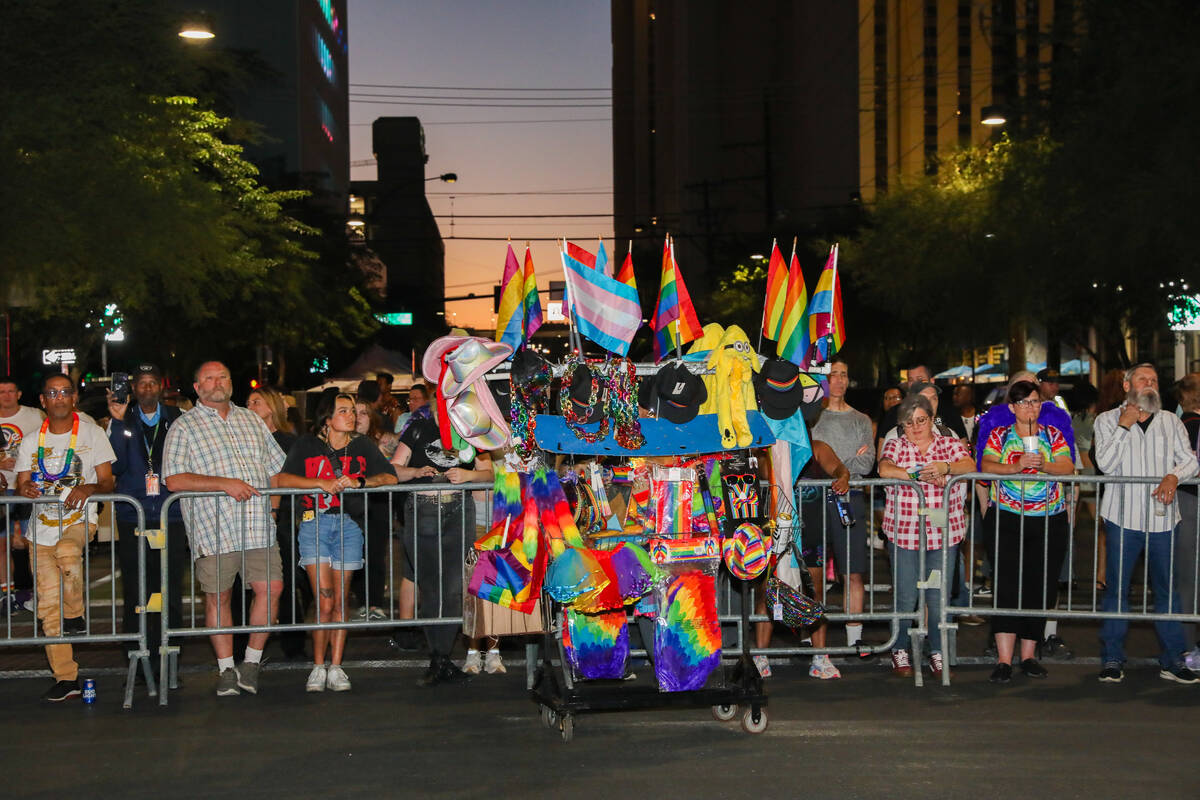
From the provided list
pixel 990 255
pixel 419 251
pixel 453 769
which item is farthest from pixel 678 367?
pixel 419 251

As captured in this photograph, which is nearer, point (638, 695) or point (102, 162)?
point (638, 695)

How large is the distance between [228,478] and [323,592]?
96cm

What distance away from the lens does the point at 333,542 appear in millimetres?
8508

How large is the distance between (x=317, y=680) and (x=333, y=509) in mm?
1052

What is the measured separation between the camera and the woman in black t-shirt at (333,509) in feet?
27.7

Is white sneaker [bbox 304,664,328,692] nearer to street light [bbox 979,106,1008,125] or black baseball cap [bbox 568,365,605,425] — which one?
black baseball cap [bbox 568,365,605,425]

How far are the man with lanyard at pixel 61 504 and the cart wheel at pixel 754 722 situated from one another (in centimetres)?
400

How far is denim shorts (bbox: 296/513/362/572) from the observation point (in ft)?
27.9

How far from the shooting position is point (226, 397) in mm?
8336

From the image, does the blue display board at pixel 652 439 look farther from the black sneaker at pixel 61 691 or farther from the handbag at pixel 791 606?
the black sneaker at pixel 61 691

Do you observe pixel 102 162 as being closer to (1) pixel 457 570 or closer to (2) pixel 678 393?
(1) pixel 457 570

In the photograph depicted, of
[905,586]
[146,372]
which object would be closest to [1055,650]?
[905,586]

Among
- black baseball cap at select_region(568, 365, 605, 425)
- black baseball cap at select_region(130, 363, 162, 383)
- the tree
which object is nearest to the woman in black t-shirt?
black baseball cap at select_region(130, 363, 162, 383)

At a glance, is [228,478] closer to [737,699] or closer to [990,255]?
[737,699]
